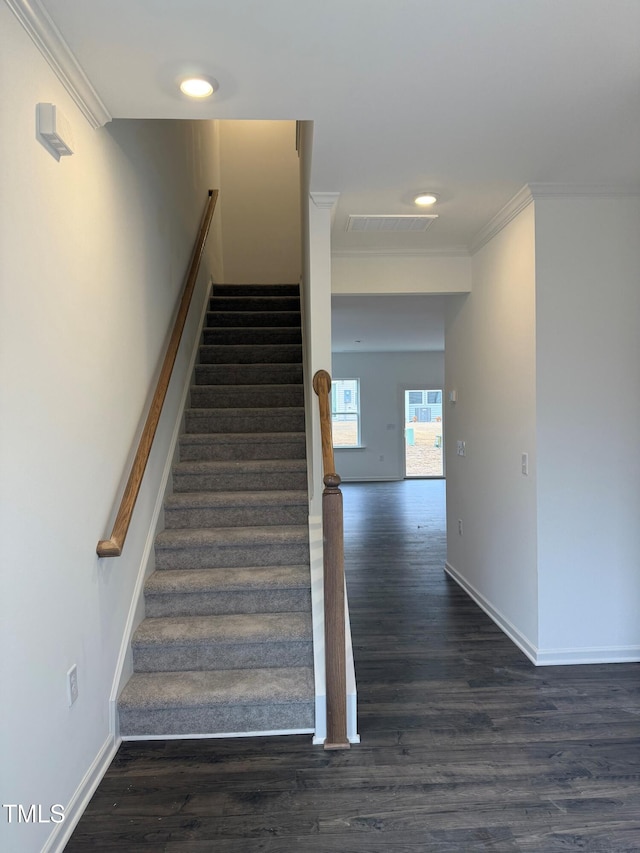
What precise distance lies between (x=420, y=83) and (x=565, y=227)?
1363 millimetres

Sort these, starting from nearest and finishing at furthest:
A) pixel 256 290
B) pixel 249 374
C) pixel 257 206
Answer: pixel 249 374
pixel 256 290
pixel 257 206

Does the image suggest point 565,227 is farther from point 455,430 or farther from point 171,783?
point 171,783

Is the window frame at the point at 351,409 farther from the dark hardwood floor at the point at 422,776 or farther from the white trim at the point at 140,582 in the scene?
the dark hardwood floor at the point at 422,776

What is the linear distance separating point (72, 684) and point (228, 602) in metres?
0.95

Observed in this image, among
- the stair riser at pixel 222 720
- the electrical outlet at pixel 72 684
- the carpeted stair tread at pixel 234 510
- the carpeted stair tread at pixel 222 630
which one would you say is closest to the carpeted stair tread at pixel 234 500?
the carpeted stair tread at pixel 234 510

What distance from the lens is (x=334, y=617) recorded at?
7.07ft

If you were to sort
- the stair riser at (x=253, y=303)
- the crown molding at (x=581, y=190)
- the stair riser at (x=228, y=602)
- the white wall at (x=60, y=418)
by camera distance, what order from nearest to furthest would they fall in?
the white wall at (x=60, y=418), the stair riser at (x=228, y=602), the crown molding at (x=581, y=190), the stair riser at (x=253, y=303)

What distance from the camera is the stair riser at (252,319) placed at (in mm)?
4738

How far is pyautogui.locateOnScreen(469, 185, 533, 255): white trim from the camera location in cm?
287

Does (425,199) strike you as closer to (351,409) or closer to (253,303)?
(253,303)

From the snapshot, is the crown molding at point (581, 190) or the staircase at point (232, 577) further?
the crown molding at point (581, 190)

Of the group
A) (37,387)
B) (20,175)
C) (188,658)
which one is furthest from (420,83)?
(188,658)

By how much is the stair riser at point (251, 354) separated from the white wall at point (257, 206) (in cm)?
202

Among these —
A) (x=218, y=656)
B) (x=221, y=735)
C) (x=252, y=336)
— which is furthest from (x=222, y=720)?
(x=252, y=336)
